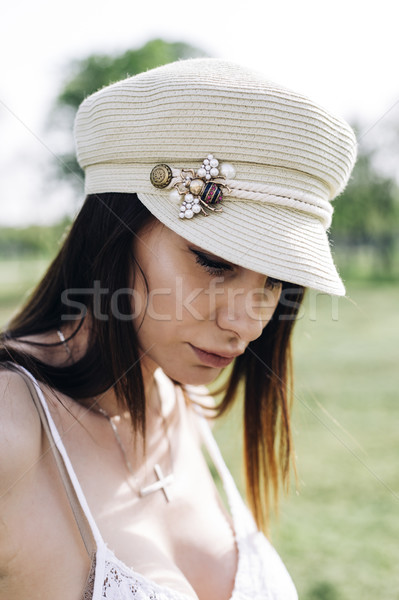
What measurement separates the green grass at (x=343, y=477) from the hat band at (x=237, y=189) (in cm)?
49

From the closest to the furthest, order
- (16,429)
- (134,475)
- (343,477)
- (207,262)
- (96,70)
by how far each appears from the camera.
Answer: (16,429), (207,262), (134,475), (343,477), (96,70)

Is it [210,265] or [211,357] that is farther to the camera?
[211,357]

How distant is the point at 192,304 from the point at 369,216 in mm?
27045


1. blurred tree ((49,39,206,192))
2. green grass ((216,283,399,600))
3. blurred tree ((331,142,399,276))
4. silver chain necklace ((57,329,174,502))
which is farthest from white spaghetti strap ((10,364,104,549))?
blurred tree ((331,142,399,276))

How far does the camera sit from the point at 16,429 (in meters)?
1.15

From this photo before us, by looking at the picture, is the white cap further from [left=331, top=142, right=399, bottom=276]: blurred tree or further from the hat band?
[left=331, top=142, right=399, bottom=276]: blurred tree

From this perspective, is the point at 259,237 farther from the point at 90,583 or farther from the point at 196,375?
the point at 90,583

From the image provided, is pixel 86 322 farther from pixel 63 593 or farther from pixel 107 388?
pixel 63 593

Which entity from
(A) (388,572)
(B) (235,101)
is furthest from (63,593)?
(A) (388,572)

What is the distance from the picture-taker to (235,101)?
1182 millimetres

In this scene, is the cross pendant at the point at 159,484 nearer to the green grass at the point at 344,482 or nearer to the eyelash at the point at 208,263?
the green grass at the point at 344,482

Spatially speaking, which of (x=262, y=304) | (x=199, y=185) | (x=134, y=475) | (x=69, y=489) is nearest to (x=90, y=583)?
(x=69, y=489)

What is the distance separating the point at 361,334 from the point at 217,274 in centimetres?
1123

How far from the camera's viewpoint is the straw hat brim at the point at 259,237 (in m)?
1.21
